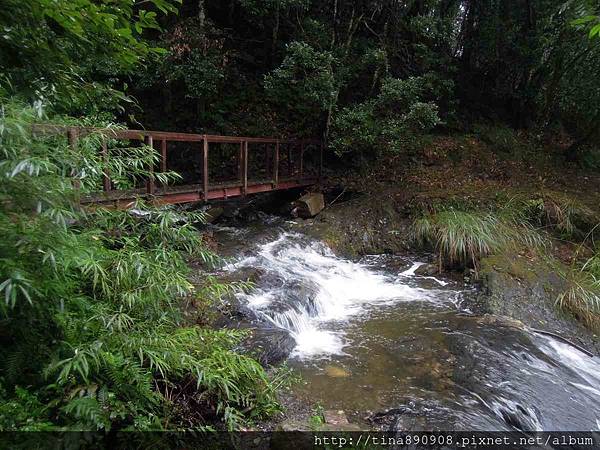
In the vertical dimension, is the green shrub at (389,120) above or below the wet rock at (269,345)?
above

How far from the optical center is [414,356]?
484 centimetres

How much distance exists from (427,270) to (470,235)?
1.12 meters

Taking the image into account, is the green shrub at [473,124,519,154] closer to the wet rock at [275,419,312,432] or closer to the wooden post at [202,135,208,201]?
the wooden post at [202,135,208,201]

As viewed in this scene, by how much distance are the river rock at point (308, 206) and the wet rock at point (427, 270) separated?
10.0 feet

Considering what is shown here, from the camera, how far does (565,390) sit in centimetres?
443

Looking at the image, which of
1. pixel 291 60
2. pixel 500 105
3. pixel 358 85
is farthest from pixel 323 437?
pixel 500 105

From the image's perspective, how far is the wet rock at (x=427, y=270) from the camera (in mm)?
7781

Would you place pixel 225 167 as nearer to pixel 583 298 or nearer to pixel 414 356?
pixel 414 356

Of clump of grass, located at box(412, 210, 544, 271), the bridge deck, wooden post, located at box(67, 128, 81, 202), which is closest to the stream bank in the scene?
clump of grass, located at box(412, 210, 544, 271)

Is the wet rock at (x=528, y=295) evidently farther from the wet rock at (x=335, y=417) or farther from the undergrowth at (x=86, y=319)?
the undergrowth at (x=86, y=319)

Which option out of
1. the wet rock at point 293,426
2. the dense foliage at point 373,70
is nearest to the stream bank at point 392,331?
the wet rock at point 293,426

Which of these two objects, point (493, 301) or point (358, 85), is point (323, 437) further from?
point (358, 85)

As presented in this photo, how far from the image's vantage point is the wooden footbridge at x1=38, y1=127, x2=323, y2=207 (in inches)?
262

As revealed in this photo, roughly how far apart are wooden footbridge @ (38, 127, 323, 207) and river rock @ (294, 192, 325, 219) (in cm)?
53
